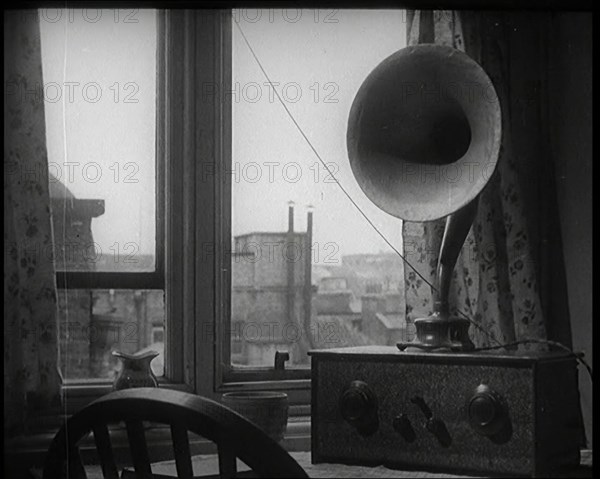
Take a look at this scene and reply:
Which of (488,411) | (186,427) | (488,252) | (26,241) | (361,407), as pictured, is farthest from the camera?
(488,252)

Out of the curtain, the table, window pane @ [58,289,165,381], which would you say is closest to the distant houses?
window pane @ [58,289,165,381]

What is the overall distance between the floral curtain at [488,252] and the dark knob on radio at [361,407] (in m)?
0.56

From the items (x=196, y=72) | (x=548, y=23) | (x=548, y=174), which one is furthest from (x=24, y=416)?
(x=548, y=23)

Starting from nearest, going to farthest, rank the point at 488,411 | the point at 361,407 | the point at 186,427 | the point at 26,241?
the point at 186,427
the point at 488,411
the point at 361,407
the point at 26,241

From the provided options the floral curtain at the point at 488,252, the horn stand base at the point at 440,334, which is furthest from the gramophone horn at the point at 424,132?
the floral curtain at the point at 488,252

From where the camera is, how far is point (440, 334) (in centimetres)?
155

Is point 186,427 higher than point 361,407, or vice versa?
point 186,427

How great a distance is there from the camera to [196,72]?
6.72ft

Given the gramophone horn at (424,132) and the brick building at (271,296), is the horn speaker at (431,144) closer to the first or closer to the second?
the gramophone horn at (424,132)

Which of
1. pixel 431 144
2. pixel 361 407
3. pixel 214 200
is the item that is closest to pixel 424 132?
pixel 431 144

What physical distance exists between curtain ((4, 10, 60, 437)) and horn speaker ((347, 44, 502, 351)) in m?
0.75

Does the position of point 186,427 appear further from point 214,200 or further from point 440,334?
point 214,200

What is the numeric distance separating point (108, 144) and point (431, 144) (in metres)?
0.86

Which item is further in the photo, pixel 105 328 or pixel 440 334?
pixel 105 328
